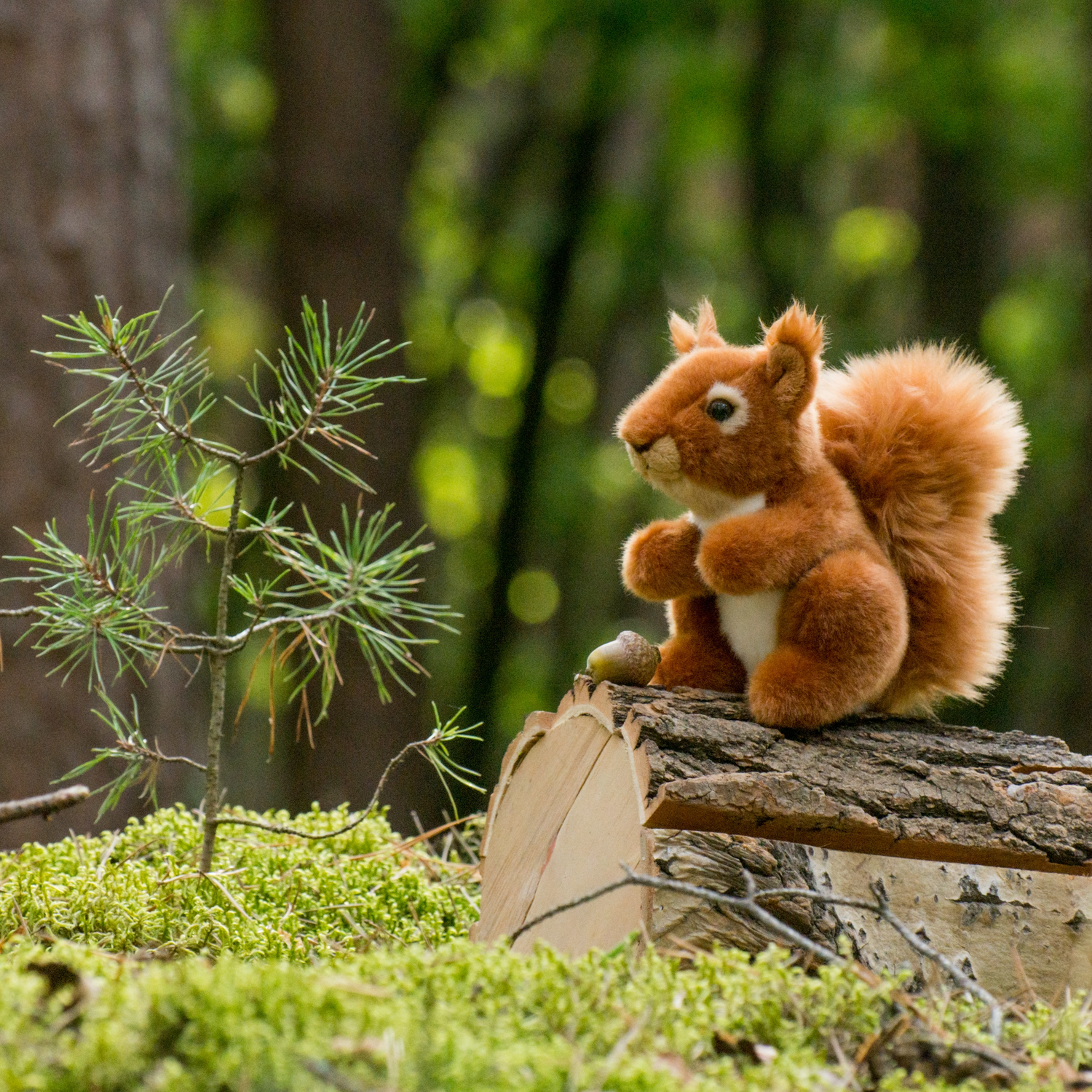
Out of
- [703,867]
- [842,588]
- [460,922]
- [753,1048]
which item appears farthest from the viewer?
[460,922]

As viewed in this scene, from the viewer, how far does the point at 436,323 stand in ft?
22.9

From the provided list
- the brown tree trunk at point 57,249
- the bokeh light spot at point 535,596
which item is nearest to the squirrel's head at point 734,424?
the brown tree trunk at point 57,249

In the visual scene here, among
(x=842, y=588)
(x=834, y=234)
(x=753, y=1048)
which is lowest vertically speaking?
(x=753, y=1048)

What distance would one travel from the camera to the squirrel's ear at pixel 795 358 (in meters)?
1.64

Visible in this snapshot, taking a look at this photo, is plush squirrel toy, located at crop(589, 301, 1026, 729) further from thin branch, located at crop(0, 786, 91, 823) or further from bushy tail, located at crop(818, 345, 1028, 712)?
thin branch, located at crop(0, 786, 91, 823)

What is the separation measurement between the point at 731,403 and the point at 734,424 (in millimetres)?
33

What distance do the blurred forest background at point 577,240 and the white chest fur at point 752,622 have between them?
92.8 inches

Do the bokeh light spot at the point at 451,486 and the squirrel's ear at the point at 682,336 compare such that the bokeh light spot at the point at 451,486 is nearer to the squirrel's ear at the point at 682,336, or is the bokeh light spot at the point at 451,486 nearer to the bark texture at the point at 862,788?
the squirrel's ear at the point at 682,336

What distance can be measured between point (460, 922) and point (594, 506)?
5.96 m

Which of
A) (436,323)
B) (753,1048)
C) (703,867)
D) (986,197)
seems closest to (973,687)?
(703,867)

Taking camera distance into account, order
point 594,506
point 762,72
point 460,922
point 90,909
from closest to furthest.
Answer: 1. point 90,909
2. point 460,922
3. point 762,72
4. point 594,506

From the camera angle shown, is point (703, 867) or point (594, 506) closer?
point (703, 867)

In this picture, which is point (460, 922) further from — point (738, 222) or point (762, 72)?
point (738, 222)

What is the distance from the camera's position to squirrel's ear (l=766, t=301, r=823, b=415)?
1.64m
